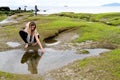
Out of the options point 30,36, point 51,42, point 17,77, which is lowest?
point 51,42

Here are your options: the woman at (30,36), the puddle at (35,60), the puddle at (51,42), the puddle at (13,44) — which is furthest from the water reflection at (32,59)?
the puddle at (51,42)

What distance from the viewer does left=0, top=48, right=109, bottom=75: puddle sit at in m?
18.0

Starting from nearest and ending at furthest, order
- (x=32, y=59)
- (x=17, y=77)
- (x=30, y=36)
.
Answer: (x=17, y=77) < (x=32, y=59) < (x=30, y=36)

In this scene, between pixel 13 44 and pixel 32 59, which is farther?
pixel 13 44

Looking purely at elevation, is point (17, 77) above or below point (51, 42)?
above

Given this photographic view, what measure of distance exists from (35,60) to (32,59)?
36 cm

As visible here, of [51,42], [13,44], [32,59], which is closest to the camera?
[32,59]

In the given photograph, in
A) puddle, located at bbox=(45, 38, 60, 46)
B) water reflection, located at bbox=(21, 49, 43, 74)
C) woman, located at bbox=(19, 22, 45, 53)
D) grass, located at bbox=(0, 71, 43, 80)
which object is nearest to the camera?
grass, located at bbox=(0, 71, 43, 80)

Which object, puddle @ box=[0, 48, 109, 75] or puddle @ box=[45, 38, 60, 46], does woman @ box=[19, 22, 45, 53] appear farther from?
puddle @ box=[45, 38, 60, 46]

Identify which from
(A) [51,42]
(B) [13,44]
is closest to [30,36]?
(B) [13,44]

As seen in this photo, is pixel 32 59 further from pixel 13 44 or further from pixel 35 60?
pixel 13 44

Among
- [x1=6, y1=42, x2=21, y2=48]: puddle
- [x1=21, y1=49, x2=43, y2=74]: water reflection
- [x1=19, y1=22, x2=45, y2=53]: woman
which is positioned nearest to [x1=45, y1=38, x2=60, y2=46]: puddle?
[x1=19, y1=22, x2=45, y2=53]: woman

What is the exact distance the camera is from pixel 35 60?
2028 cm

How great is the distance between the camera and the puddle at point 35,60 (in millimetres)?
18019
